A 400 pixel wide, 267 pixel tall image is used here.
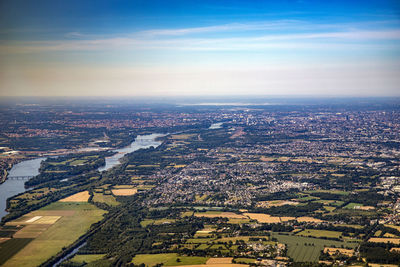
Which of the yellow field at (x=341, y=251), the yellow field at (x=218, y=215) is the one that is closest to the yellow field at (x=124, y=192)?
the yellow field at (x=218, y=215)

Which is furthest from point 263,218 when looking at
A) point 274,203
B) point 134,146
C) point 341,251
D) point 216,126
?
point 216,126

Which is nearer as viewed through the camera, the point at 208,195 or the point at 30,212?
the point at 30,212

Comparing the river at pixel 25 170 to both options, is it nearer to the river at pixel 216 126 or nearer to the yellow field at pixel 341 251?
the river at pixel 216 126

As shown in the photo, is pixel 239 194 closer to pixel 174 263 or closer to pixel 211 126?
pixel 174 263

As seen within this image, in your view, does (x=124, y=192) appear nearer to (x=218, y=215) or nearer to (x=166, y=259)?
(x=218, y=215)

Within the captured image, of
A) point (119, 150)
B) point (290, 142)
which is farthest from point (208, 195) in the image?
point (290, 142)
